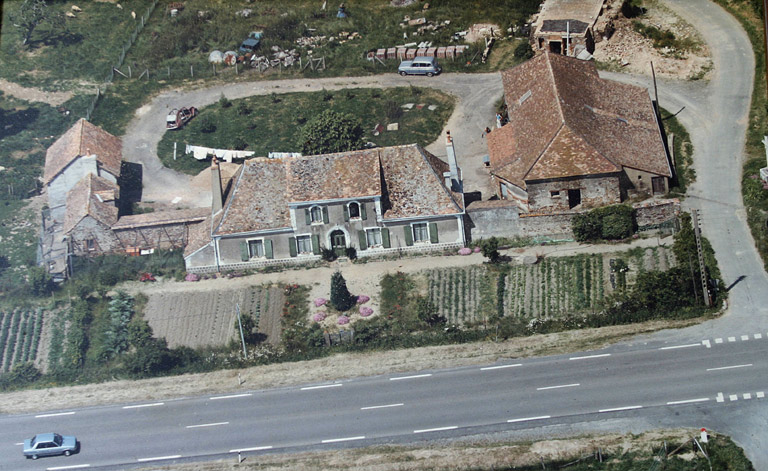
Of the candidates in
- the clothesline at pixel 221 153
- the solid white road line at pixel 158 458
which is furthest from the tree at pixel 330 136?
the solid white road line at pixel 158 458

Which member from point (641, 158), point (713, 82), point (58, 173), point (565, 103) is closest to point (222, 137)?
point (58, 173)

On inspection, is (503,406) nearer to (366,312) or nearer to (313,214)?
(366,312)

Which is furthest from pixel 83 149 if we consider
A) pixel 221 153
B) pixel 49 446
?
pixel 49 446

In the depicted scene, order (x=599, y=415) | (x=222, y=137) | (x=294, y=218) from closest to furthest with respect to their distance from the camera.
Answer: (x=599, y=415) → (x=294, y=218) → (x=222, y=137)

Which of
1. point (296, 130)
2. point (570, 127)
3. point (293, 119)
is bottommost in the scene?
point (570, 127)

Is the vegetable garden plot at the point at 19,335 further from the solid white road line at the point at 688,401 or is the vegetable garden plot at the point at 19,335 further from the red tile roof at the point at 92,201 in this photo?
the solid white road line at the point at 688,401

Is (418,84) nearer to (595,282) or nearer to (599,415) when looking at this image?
(595,282)
